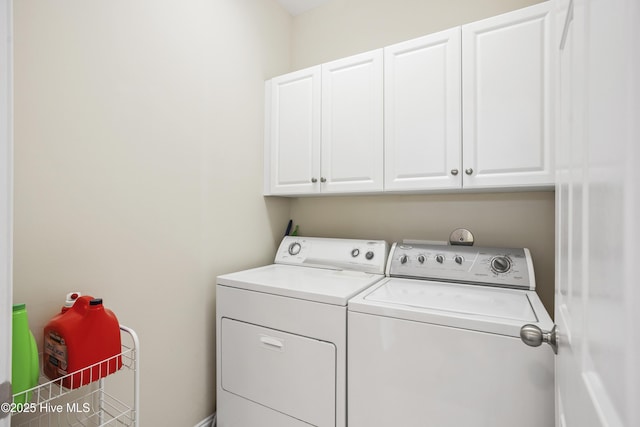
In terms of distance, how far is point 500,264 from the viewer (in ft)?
4.99

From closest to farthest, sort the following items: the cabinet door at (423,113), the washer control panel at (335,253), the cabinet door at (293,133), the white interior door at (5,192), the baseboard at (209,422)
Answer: the white interior door at (5,192) < the cabinet door at (423,113) < the baseboard at (209,422) < the washer control panel at (335,253) < the cabinet door at (293,133)

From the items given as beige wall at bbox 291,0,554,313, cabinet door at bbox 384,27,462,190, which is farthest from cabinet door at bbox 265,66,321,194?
cabinet door at bbox 384,27,462,190

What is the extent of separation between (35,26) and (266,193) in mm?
1357

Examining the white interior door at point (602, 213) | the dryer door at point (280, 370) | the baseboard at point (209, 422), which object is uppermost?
the white interior door at point (602, 213)

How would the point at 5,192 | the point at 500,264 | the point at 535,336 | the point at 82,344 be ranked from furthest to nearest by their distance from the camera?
the point at 500,264
the point at 82,344
the point at 535,336
the point at 5,192

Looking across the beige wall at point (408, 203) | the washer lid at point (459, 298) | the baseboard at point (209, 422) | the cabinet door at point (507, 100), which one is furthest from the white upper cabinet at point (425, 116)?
the baseboard at point (209, 422)

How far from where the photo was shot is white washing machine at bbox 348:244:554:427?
98 centimetres

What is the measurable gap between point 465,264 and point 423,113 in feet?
2.76

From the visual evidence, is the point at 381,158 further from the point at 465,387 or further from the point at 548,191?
the point at 465,387

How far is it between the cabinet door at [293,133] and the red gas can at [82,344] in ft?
4.20

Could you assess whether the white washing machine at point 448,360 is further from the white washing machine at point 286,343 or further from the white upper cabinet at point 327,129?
the white upper cabinet at point 327,129

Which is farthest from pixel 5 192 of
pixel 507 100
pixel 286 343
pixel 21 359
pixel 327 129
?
pixel 507 100

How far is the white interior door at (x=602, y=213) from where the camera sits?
11.3 inches

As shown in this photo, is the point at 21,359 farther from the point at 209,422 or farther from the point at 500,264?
the point at 500,264
